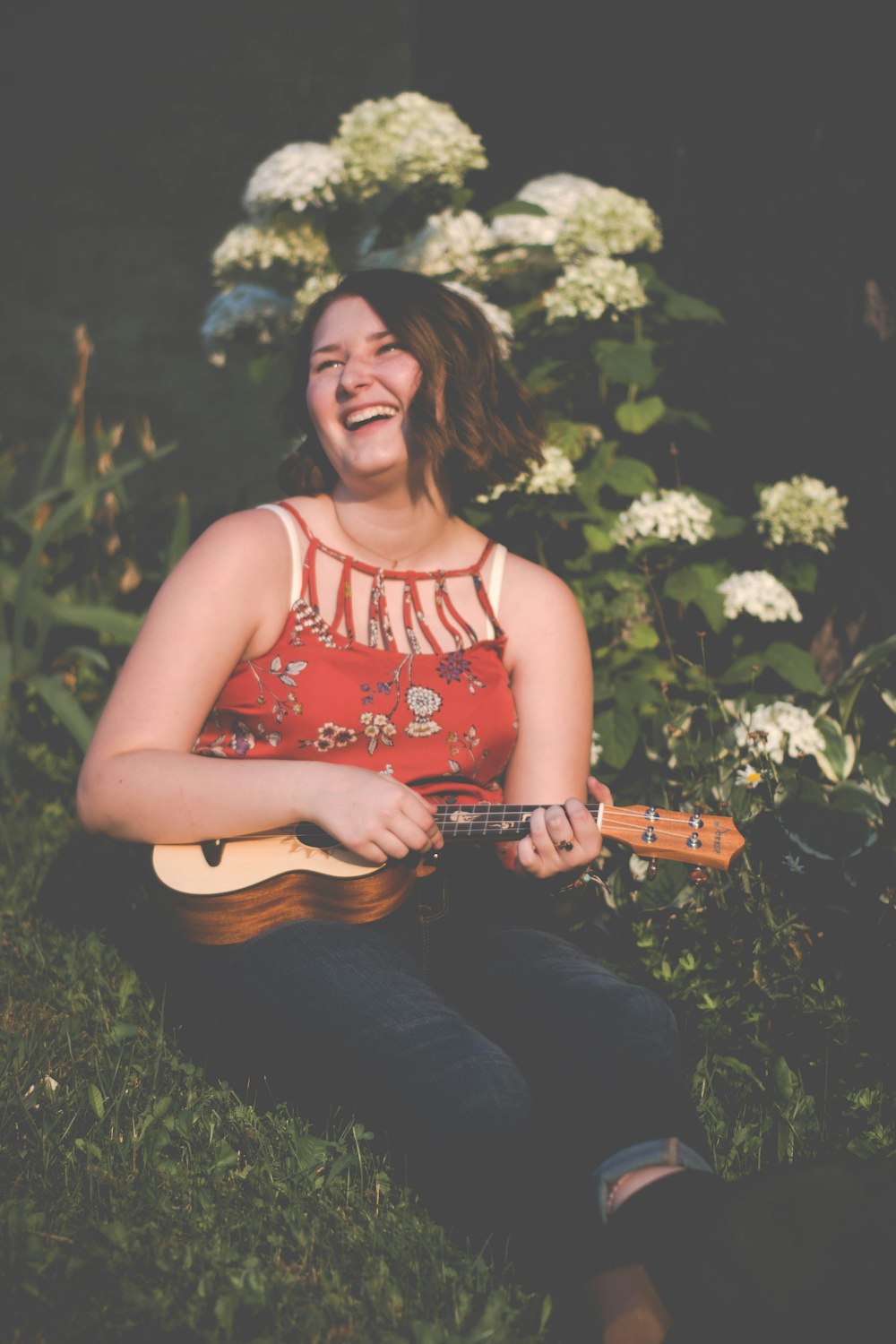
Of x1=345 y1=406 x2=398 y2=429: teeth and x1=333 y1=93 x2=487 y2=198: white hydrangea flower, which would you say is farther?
x1=333 y1=93 x2=487 y2=198: white hydrangea flower

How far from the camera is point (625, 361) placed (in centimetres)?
285

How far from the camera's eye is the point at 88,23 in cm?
509

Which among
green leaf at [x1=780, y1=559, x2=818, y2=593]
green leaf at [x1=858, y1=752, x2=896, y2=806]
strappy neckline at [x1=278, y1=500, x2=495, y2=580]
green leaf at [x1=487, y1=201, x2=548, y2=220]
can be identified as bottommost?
green leaf at [x1=858, y1=752, x2=896, y2=806]

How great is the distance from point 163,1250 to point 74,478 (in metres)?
2.86

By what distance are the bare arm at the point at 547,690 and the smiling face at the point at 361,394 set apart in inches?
14.7

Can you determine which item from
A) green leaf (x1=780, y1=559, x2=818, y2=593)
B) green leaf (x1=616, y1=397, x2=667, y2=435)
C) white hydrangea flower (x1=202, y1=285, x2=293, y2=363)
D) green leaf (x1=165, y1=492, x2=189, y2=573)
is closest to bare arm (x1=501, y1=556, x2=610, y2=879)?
green leaf (x1=616, y1=397, x2=667, y2=435)

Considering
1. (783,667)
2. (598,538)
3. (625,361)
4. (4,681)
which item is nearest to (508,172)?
(625,361)

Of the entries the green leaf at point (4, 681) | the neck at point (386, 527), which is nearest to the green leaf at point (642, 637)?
the neck at point (386, 527)

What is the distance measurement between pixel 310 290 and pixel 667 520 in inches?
47.2

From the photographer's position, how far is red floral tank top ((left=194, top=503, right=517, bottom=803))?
208 centimetres

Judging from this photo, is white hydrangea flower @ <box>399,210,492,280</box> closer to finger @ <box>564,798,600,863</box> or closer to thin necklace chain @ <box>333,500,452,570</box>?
thin necklace chain @ <box>333,500,452,570</box>

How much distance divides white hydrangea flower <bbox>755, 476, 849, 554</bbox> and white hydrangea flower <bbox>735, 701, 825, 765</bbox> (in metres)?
0.51

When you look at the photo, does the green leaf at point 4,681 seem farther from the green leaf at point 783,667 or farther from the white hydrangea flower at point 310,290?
the green leaf at point 783,667

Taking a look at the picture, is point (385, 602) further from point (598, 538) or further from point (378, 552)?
point (598, 538)
